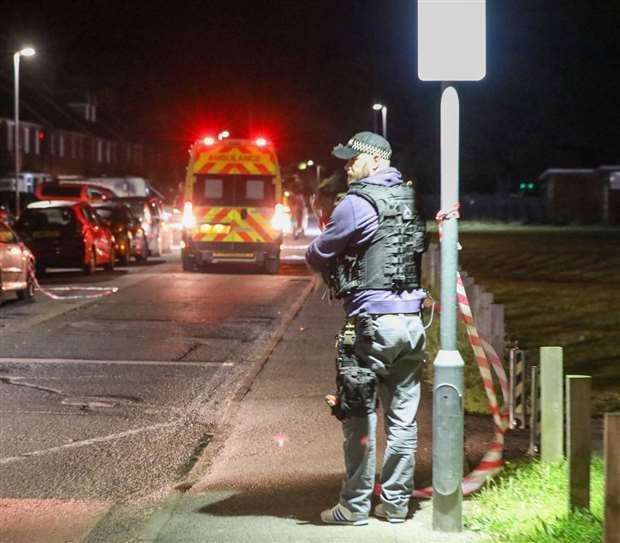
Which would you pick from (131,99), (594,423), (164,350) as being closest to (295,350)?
(164,350)

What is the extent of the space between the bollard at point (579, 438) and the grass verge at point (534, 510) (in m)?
0.09

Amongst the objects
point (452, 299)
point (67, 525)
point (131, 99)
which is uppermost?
point (131, 99)

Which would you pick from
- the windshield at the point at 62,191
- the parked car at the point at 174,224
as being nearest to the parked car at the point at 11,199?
the parked car at the point at 174,224

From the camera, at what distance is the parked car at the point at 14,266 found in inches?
761

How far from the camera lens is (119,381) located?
1188cm

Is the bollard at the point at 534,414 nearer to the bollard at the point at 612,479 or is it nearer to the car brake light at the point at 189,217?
the bollard at the point at 612,479

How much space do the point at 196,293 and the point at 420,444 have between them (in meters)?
13.5

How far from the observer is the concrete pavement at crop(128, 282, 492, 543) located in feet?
20.4

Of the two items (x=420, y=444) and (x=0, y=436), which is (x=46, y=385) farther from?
(x=420, y=444)

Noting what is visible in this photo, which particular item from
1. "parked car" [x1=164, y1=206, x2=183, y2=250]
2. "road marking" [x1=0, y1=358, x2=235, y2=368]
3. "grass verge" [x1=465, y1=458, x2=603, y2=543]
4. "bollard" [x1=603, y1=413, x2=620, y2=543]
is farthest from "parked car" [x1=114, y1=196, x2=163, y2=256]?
"bollard" [x1=603, y1=413, x2=620, y2=543]

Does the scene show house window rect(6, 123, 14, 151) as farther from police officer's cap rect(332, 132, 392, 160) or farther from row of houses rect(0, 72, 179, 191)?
police officer's cap rect(332, 132, 392, 160)

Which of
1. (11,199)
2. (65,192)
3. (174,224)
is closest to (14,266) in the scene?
(65,192)

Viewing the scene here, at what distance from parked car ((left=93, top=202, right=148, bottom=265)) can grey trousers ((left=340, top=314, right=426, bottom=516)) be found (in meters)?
24.1

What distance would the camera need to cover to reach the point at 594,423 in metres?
9.62
